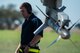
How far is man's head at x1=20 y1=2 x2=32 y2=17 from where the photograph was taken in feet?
29.3

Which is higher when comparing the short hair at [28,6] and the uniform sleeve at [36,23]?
the short hair at [28,6]

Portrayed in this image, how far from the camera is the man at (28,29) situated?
8.93m

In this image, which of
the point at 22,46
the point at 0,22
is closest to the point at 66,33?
the point at 22,46

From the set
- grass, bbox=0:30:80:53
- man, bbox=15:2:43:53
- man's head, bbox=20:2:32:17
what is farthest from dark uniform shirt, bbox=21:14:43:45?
grass, bbox=0:30:80:53

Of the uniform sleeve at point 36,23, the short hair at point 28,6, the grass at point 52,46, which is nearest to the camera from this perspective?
the uniform sleeve at point 36,23

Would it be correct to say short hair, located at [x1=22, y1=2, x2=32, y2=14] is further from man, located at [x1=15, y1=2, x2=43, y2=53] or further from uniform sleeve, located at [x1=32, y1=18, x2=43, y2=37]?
uniform sleeve, located at [x1=32, y1=18, x2=43, y2=37]

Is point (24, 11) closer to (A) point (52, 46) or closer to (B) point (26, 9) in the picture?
(B) point (26, 9)

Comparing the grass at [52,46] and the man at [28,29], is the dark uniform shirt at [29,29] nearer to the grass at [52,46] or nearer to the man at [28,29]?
the man at [28,29]

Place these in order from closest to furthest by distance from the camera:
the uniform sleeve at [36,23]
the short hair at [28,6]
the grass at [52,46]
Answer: the uniform sleeve at [36,23], the short hair at [28,6], the grass at [52,46]

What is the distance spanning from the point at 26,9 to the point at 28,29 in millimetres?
363

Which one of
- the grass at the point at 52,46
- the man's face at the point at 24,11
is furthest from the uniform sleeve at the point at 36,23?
the grass at the point at 52,46

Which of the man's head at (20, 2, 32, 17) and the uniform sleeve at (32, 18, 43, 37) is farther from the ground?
the man's head at (20, 2, 32, 17)

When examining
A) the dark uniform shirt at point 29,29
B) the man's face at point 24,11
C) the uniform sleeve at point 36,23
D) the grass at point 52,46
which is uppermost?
the man's face at point 24,11

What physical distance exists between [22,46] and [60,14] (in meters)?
1.41
